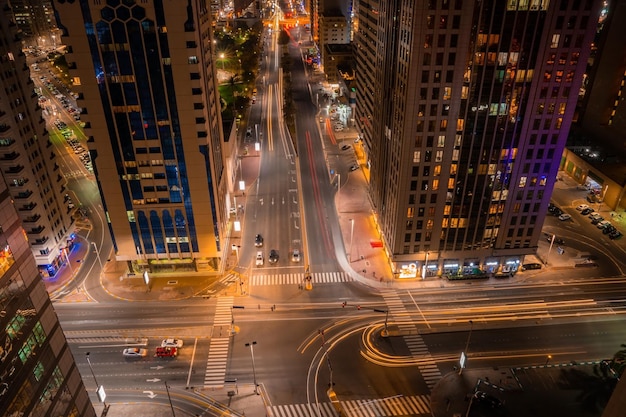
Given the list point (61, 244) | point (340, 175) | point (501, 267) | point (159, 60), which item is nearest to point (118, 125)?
point (159, 60)

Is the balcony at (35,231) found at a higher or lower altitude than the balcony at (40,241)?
higher

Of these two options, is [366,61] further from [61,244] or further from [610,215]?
[61,244]

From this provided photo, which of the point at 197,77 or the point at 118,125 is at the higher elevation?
the point at 197,77

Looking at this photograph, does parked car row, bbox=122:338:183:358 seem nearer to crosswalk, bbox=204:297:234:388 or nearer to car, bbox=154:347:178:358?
car, bbox=154:347:178:358

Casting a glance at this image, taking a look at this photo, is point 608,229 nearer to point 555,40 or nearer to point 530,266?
point 530,266

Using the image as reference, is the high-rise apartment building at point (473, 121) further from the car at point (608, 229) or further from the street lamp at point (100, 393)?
the street lamp at point (100, 393)

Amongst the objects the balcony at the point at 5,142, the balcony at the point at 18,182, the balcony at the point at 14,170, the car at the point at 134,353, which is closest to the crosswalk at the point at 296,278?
the car at the point at 134,353
